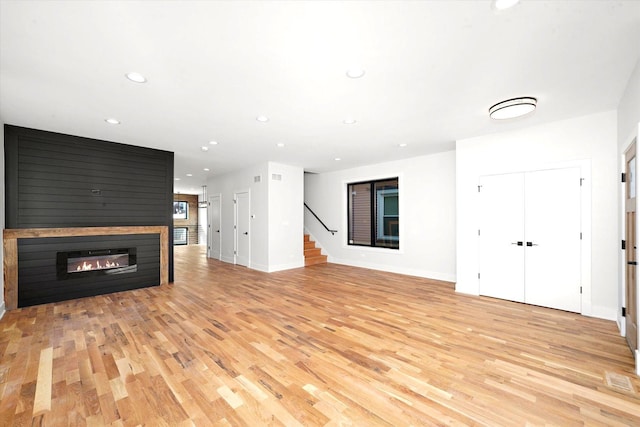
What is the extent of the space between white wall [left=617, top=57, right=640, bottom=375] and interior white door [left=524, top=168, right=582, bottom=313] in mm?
469

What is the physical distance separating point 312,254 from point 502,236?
5.08m

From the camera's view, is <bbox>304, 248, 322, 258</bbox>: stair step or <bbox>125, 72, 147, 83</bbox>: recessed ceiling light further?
<bbox>304, 248, 322, 258</bbox>: stair step

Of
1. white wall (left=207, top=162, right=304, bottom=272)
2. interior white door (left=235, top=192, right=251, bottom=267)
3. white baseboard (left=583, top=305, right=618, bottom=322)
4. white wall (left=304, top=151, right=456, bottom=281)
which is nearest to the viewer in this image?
white baseboard (left=583, top=305, right=618, bottom=322)

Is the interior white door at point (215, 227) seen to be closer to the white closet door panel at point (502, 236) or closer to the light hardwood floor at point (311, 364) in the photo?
the light hardwood floor at point (311, 364)

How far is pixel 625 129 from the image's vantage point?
123 inches

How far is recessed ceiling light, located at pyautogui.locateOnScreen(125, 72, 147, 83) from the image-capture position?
8.68 feet

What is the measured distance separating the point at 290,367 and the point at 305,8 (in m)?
2.83

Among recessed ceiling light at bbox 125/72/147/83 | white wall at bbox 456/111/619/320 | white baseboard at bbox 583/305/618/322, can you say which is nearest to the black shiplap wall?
recessed ceiling light at bbox 125/72/147/83

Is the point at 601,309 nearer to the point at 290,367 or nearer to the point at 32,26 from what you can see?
the point at 290,367

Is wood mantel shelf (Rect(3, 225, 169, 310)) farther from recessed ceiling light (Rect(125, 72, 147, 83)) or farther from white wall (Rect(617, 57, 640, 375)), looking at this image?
white wall (Rect(617, 57, 640, 375))

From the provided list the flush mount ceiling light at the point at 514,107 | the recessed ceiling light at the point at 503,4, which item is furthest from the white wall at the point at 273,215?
the recessed ceiling light at the point at 503,4

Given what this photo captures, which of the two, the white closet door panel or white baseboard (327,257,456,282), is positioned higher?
the white closet door panel

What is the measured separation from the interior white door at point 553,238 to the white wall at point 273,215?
5106 mm

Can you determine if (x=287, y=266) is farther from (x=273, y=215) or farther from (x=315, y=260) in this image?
(x=273, y=215)
